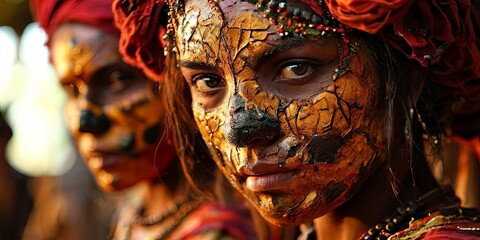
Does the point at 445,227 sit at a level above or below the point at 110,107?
above

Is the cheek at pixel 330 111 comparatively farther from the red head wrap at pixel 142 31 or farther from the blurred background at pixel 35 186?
the blurred background at pixel 35 186

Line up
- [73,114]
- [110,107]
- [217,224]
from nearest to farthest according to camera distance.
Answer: [217,224], [110,107], [73,114]

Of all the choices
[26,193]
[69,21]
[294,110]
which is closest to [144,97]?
[69,21]

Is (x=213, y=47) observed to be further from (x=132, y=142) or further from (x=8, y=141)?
(x=8, y=141)

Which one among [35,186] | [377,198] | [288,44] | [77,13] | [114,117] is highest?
[288,44]

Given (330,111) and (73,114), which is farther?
(73,114)

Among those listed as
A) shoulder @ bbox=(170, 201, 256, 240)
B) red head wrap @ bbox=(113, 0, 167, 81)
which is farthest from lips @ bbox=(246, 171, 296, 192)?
shoulder @ bbox=(170, 201, 256, 240)

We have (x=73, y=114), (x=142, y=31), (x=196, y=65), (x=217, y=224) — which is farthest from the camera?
(x=73, y=114)

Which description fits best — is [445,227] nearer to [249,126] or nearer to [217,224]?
[249,126]

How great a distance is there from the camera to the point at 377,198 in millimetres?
2381

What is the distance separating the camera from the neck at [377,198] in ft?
7.75

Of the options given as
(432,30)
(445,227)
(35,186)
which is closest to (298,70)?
(432,30)

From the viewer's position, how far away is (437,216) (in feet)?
7.44

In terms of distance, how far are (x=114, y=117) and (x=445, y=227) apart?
1.66 meters
